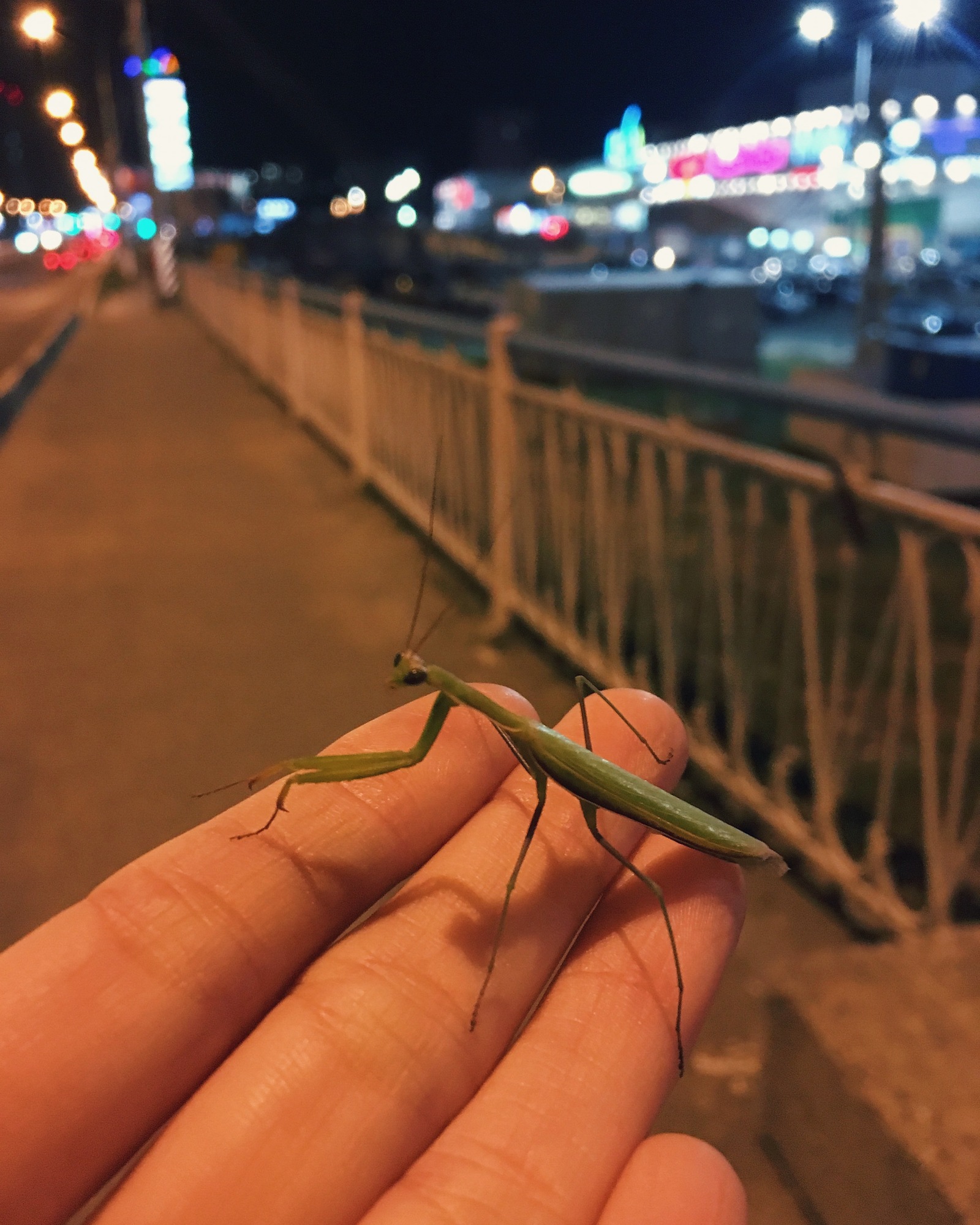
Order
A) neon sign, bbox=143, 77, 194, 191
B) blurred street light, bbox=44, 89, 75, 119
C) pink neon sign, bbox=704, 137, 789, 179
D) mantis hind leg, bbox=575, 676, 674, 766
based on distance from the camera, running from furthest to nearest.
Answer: pink neon sign, bbox=704, 137, 789, 179, neon sign, bbox=143, 77, 194, 191, blurred street light, bbox=44, 89, 75, 119, mantis hind leg, bbox=575, 676, 674, 766

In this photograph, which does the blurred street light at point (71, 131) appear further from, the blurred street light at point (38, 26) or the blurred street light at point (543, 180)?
the blurred street light at point (543, 180)

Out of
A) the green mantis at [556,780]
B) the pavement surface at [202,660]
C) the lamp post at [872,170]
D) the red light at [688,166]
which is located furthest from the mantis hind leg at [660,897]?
the red light at [688,166]

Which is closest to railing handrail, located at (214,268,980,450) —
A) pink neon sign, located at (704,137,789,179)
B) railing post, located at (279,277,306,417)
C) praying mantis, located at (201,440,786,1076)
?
praying mantis, located at (201,440,786,1076)

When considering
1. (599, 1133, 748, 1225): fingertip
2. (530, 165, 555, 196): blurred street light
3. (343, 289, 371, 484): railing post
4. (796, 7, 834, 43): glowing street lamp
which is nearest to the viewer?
(599, 1133, 748, 1225): fingertip

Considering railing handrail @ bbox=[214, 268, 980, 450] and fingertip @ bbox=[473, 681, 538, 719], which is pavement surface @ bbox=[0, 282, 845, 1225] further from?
railing handrail @ bbox=[214, 268, 980, 450]

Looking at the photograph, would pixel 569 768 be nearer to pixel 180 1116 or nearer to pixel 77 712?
pixel 180 1116

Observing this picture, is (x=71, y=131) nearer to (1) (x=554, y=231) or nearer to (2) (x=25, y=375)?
(2) (x=25, y=375)

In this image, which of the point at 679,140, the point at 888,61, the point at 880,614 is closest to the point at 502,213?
the point at 679,140
